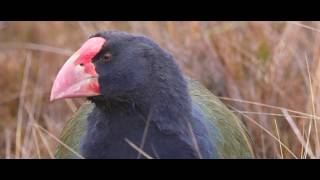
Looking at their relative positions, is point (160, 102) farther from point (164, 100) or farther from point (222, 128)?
point (222, 128)

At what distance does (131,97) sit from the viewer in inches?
132

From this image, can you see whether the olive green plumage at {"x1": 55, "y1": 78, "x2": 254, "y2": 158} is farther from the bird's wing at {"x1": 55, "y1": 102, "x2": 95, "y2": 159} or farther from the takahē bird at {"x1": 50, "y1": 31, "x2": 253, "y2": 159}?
the takahē bird at {"x1": 50, "y1": 31, "x2": 253, "y2": 159}

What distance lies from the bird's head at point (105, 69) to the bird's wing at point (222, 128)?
449mm

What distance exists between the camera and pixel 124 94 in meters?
3.37

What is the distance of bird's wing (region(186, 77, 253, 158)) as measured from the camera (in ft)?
12.0

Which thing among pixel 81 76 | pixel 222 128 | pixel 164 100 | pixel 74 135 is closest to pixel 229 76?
pixel 222 128

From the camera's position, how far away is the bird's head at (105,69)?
10.9 feet

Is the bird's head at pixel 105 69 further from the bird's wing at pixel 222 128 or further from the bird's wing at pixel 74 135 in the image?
the bird's wing at pixel 222 128

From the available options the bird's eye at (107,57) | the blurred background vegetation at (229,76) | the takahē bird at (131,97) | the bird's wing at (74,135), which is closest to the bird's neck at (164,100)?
the takahē bird at (131,97)
